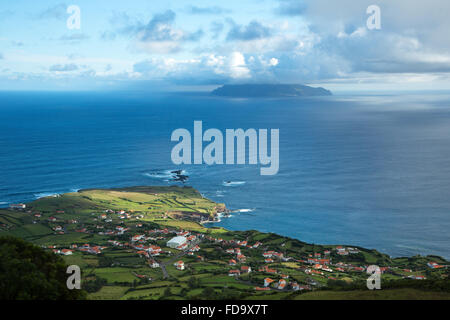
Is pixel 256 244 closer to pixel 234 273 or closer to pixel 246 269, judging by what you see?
pixel 246 269

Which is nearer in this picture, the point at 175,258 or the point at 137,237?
the point at 175,258

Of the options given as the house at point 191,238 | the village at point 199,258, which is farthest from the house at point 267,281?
the house at point 191,238

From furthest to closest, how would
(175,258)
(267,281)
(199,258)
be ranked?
(199,258) < (175,258) < (267,281)

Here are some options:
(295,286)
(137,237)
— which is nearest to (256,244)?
(137,237)

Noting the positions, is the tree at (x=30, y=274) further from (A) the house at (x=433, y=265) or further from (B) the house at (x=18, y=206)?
(B) the house at (x=18, y=206)

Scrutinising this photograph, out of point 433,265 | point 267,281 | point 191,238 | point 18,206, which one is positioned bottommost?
point 433,265

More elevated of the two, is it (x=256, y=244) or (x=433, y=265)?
(x=256, y=244)

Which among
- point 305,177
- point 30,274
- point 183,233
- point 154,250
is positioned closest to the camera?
point 30,274
